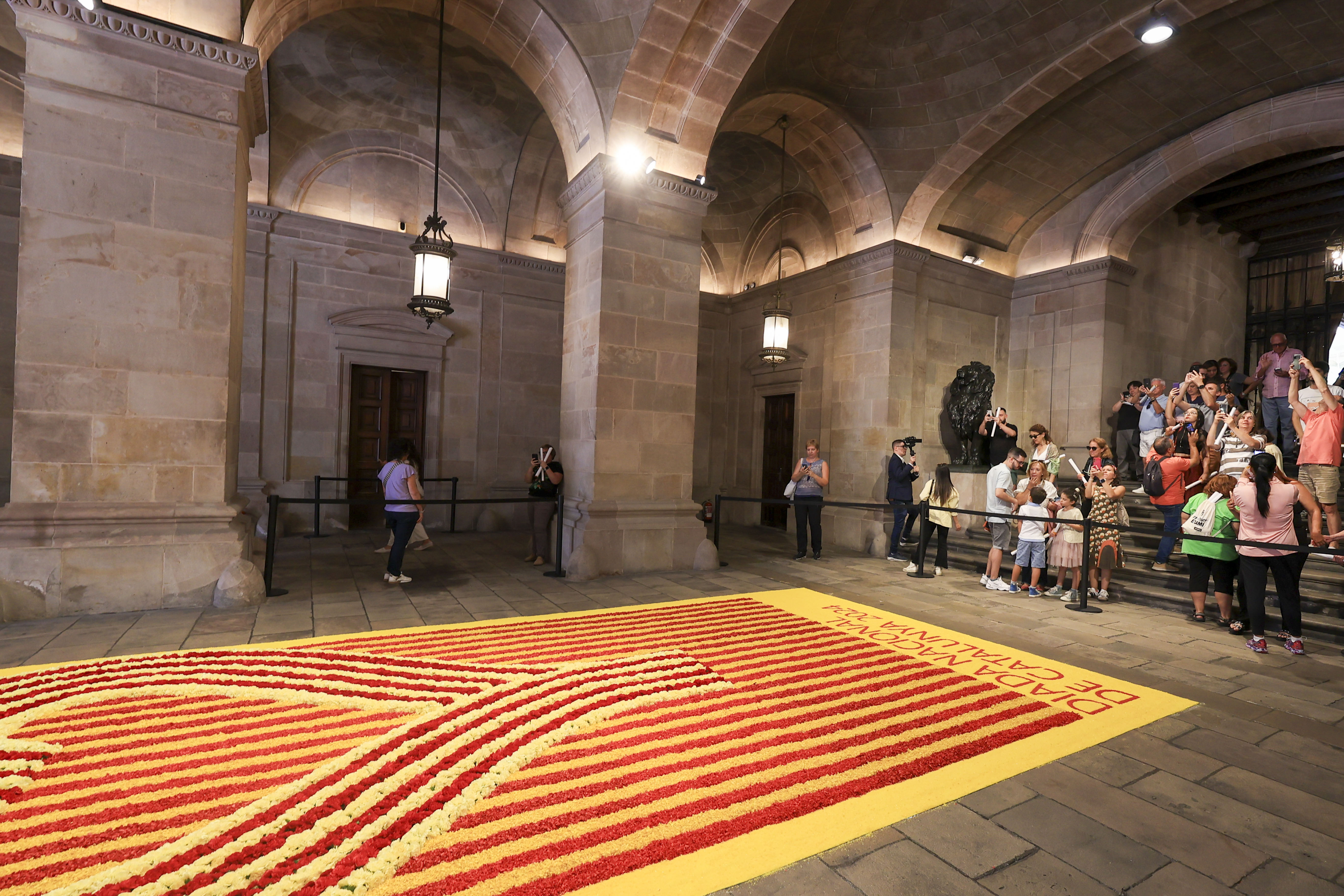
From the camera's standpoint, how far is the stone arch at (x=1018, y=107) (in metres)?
7.69

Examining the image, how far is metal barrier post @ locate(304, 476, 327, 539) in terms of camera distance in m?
9.62

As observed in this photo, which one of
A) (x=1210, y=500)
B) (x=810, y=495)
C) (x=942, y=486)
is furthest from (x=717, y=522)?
(x=1210, y=500)

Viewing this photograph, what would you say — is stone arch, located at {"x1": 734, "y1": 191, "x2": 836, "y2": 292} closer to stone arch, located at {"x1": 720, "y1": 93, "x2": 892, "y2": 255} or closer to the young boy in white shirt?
stone arch, located at {"x1": 720, "y1": 93, "x2": 892, "y2": 255}

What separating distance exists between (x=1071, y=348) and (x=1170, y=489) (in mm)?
5425

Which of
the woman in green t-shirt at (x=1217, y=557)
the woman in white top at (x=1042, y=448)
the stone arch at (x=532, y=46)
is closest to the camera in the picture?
the woman in green t-shirt at (x=1217, y=557)

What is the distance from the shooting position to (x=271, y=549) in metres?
5.84

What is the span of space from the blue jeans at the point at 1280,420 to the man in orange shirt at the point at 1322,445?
9.61 feet

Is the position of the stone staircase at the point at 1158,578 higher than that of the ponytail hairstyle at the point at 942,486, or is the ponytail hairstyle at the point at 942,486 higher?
the ponytail hairstyle at the point at 942,486

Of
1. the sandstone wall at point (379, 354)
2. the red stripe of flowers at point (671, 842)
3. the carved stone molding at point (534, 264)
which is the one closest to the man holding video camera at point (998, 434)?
the sandstone wall at point (379, 354)

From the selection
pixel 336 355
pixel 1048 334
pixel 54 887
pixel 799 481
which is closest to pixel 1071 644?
pixel 799 481

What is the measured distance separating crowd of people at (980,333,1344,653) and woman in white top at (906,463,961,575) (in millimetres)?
547

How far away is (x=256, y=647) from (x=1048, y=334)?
12.6 m

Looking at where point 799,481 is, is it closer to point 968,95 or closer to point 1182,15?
point 968,95

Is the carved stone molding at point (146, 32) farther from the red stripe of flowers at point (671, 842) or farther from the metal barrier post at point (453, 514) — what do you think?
the red stripe of flowers at point (671, 842)
